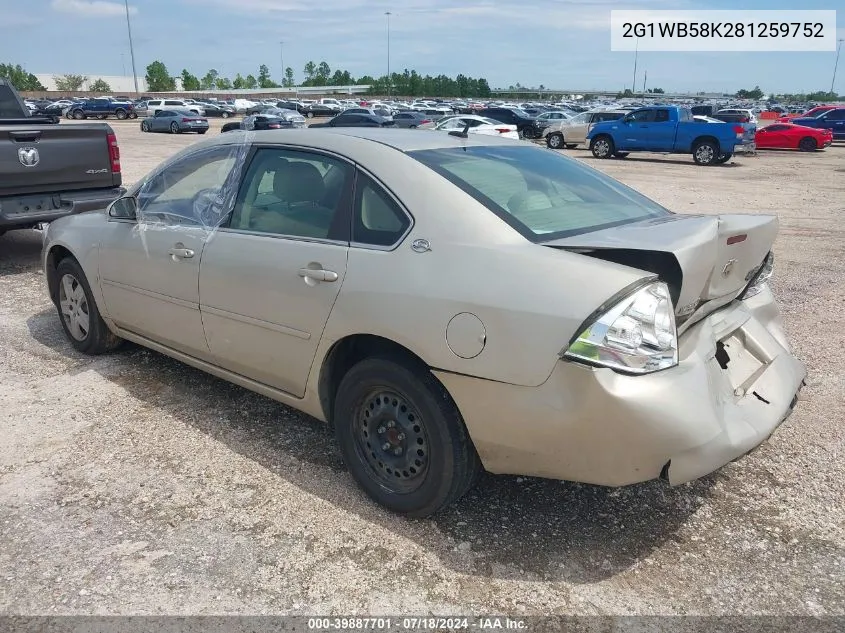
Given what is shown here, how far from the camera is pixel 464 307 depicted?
2.61m

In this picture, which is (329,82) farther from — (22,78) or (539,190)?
(539,190)

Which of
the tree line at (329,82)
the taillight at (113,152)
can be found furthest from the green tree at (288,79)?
the taillight at (113,152)

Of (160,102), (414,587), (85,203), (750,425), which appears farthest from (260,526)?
(160,102)

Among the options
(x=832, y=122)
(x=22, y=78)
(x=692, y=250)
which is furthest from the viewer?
(x=22, y=78)

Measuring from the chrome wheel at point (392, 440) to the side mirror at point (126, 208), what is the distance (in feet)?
7.17

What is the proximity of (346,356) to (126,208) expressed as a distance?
204 centimetres

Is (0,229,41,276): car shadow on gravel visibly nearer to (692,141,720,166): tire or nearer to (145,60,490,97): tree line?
(692,141,720,166): tire

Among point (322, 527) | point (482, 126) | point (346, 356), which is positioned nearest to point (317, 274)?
point (346, 356)

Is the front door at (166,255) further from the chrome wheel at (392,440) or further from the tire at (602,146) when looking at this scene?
the tire at (602,146)

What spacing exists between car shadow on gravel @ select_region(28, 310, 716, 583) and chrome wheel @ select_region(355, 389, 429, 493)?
188 mm

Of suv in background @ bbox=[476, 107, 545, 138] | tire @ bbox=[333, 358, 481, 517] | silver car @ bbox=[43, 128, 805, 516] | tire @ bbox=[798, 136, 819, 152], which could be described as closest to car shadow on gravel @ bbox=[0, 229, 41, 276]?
silver car @ bbox=[43, 128, 805, 516]

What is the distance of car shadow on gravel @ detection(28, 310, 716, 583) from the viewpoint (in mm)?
2799

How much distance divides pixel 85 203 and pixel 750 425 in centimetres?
685

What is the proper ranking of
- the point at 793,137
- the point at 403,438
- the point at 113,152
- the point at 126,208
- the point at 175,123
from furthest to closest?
the point at 175,123, the point at 793,137, the point at 113,152, the point at 126,208, the point at 403,438
